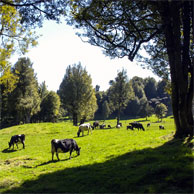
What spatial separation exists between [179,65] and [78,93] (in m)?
44.4

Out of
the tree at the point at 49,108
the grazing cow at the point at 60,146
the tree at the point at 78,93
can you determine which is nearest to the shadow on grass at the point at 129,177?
the grazing cow at the point at 60,146

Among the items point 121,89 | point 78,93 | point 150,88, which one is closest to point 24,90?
point 78,93

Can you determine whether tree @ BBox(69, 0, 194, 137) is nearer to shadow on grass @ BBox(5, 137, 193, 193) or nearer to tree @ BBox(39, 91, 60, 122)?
shadow on grass @ BBox(5, 137, 193, 193)

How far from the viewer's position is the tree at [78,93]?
57.0m

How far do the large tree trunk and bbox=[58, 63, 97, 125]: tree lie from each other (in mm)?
42906

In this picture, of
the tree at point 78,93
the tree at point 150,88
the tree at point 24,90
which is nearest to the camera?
the tree at point 78,93

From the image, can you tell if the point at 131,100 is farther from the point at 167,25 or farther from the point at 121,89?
the point at 167,25

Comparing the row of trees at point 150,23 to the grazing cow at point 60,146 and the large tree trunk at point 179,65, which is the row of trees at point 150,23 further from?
the grazing cow at point 60,146

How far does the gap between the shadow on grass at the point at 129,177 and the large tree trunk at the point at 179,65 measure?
2622 millimetres

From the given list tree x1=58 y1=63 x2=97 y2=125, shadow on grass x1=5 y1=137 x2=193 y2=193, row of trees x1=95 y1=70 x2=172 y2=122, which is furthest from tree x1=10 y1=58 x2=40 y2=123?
shadow on grass x1=5 y1=137 x2=193 y2=193

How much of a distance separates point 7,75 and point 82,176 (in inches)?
755

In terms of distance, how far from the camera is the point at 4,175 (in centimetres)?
1348

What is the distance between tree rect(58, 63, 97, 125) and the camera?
57.0 meters

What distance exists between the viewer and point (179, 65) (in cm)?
1430
